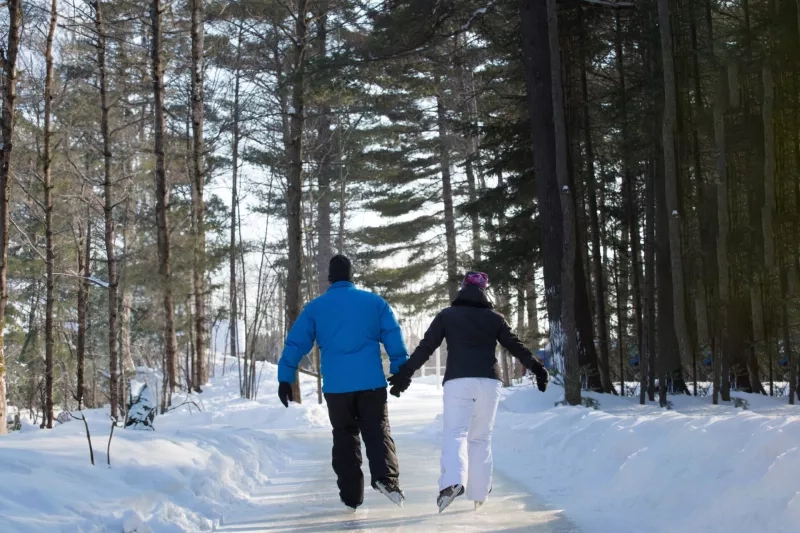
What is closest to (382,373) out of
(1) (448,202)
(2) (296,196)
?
(2) (296,196)

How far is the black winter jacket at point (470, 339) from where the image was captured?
260 inches

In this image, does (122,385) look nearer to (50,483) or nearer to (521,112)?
(521,112)

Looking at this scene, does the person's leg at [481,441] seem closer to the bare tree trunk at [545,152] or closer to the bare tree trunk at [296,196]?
the bare tree trunk at [545,152]

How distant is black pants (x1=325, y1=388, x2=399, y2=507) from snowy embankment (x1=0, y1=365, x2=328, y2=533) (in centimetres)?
110

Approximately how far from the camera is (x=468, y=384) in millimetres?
6551

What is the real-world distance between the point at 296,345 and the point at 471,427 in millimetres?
1660

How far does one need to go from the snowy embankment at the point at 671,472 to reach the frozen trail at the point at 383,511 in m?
0.34

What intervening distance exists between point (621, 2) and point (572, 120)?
2588mm

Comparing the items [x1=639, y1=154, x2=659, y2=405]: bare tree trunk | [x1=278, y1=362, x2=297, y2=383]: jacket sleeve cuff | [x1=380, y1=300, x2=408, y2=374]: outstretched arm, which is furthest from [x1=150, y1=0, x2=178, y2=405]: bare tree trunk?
[x1=380, y1=300, x2=408, y2=374]: outstretched arm

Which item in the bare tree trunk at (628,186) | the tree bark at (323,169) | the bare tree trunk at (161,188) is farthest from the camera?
the tree bark at (323,169)

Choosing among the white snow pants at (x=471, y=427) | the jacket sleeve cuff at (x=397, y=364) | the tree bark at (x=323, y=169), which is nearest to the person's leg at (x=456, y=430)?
the white snow pants at (x=471, y=427)

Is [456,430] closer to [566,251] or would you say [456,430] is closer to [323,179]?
[566,251]

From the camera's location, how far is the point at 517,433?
37.5ft

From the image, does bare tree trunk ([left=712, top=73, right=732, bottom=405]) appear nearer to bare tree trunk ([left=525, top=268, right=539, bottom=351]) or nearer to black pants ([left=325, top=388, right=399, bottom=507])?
→ black pants ([left=325, top=388, right=399, bottom=507])
